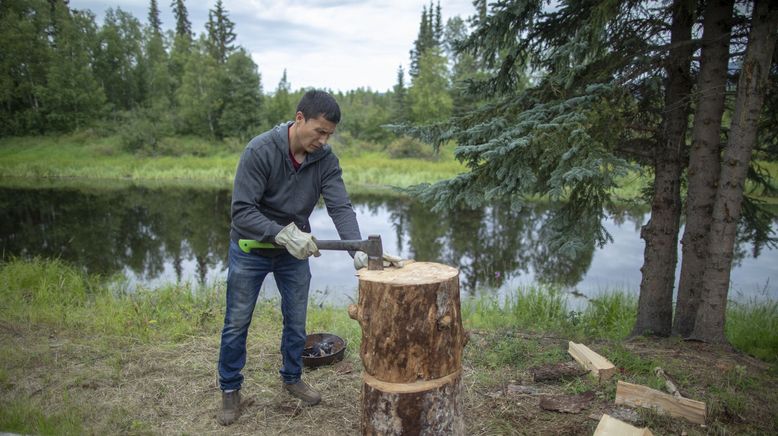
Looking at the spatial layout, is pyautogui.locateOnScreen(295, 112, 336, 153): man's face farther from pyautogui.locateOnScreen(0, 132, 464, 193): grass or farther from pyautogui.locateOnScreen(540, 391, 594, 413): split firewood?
pyautogui.locateOnScreen(0, 132, 464, 193): grass

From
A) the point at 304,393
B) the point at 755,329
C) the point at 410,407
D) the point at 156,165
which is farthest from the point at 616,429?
the point at 156,165

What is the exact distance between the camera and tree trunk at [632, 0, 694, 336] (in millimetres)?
4211

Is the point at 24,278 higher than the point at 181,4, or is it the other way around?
the point at 181,4

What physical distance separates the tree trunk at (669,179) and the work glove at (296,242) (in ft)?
11.2

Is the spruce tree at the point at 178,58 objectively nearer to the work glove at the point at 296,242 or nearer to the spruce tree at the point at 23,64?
the spruce tree at the point at 23,64

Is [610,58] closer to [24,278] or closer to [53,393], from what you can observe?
[53,393]

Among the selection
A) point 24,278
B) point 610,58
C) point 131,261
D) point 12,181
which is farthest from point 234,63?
point 610,58

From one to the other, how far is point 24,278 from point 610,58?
822cm

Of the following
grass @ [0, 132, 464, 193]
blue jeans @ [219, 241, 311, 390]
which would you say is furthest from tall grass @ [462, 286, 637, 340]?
grass @ [0, 132, 464, 193]

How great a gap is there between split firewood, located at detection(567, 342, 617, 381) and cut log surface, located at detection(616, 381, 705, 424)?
0.31 m

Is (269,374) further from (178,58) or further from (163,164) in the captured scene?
(178,58)

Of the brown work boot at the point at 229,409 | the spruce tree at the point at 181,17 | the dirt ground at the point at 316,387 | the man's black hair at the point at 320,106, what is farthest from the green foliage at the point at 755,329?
the spruce tree at the point at 181,17

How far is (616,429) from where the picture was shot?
8.47 ft

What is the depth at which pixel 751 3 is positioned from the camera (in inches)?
156
